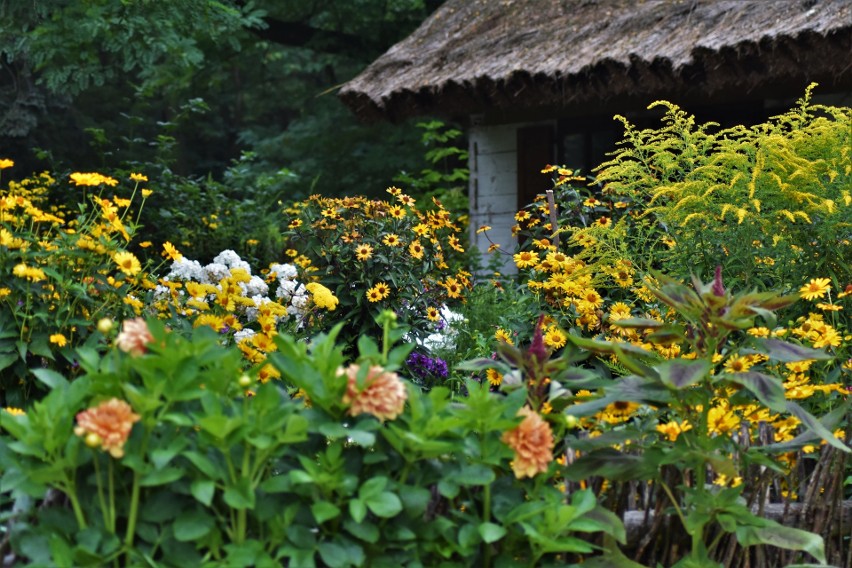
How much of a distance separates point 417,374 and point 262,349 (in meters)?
1.34

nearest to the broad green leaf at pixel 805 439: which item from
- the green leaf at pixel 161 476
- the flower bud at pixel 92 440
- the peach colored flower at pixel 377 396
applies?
the peach colored flower at pixel 377 396

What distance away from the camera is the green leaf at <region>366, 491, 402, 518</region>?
5.63ft

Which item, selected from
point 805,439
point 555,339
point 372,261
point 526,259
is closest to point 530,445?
point 805,439

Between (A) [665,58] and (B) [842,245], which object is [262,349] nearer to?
(B) [842,245]

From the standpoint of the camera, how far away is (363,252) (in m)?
4.53

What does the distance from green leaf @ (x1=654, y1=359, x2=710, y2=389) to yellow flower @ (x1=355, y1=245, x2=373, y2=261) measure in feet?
8.58

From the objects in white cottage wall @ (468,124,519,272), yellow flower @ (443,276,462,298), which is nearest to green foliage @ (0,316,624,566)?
yellow flower @ (443,276,462,298)

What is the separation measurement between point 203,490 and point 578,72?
625 centimetres

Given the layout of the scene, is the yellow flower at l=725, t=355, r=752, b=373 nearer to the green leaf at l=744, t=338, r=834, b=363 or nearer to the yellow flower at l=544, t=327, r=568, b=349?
the green leaf at l=744, t=338, r=834, b=363

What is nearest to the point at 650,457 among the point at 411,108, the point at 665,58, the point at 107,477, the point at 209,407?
the point at 209,407

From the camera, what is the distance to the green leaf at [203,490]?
5.47 ft

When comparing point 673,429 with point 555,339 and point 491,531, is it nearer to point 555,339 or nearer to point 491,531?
point 491,531

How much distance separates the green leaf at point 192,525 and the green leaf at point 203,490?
3 cm

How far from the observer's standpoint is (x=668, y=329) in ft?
7.09
